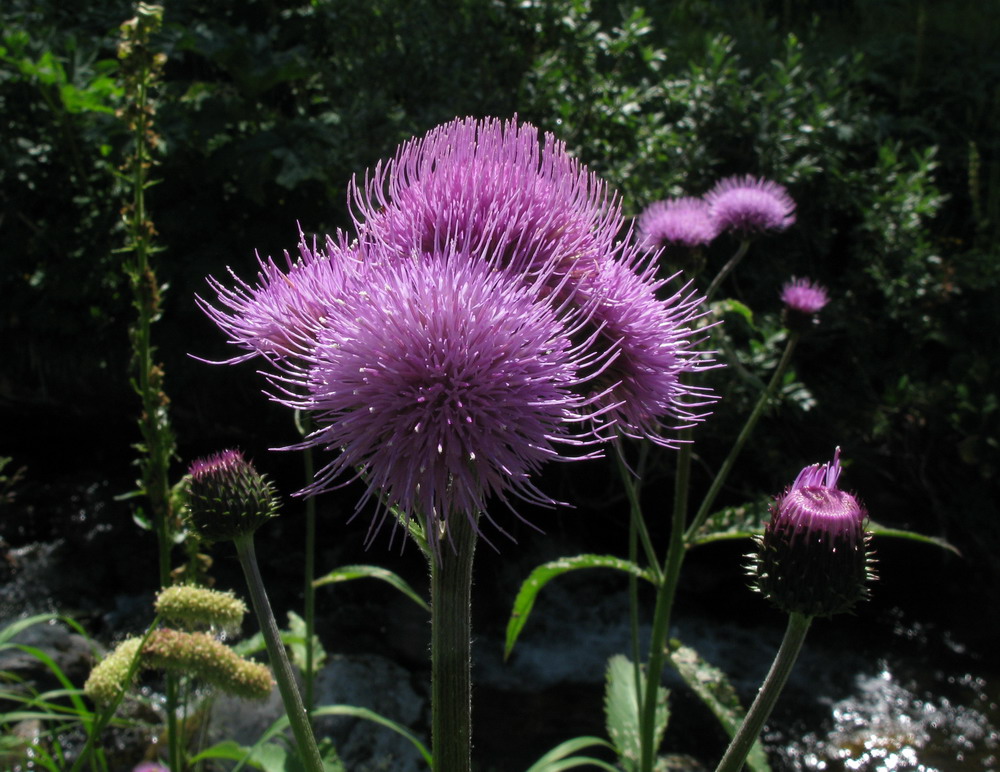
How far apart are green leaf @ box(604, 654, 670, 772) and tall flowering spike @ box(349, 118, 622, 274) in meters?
1.59

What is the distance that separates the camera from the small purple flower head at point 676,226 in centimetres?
278

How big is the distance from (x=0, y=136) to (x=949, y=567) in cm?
675

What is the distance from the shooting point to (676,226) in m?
2.79

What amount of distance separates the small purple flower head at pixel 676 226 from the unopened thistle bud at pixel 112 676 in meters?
1.95

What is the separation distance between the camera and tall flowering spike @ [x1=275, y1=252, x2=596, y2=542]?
3.92 ft

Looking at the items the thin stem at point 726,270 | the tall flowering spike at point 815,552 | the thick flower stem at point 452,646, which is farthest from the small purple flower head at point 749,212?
the thick flower stem at point 452,646

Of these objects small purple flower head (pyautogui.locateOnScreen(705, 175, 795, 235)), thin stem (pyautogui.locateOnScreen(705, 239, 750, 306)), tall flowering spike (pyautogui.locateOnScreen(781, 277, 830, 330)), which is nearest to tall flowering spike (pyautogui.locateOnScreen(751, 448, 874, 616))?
thin stem (pyautogui.locateOnScreen(705, 239, 750, 306))

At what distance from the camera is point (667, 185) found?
4613 millimetres

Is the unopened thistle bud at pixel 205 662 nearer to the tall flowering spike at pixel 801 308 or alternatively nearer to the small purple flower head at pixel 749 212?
the tall flowering spike at pixel 801 308

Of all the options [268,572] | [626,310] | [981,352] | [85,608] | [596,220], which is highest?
[981,352]

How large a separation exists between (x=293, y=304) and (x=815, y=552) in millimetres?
952

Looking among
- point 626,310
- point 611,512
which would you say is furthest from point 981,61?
point 626,310

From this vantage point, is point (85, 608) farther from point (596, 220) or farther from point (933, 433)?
Answer: point (933, 433)

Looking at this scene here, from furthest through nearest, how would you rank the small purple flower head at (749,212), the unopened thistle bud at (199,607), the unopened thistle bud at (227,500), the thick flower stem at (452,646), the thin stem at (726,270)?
the small purple flower head at (749,212) < the thin stem at (726,270) < the unopened thistle bud at (199,607) < the unopened thistle bud at (227,500) < the thick flower stem at (452,646)
